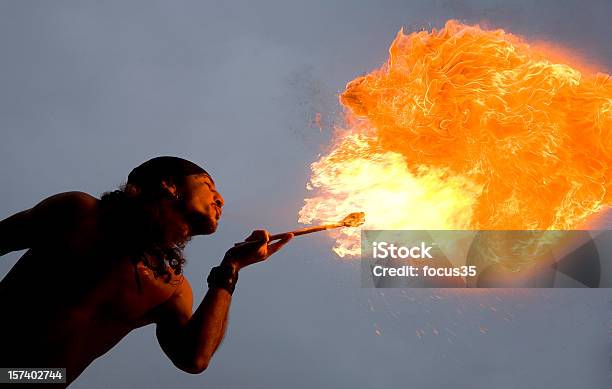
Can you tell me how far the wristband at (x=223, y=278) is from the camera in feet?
13.7

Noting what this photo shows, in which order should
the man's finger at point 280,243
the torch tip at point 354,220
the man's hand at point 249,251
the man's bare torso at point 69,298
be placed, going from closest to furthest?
1. the man's bare torso at point 69,298
2. the man's hand at point 249,251
3. the man's finger at point 280,243
4. the torch tip at point 354,220

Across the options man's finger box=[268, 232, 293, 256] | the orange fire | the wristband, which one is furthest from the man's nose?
the orange fire

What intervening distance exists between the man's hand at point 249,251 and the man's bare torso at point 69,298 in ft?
2.32

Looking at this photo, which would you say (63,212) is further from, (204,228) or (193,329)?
(193,329)

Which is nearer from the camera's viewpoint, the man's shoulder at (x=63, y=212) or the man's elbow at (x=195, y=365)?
the man's shoulder at (x=63, y=212)

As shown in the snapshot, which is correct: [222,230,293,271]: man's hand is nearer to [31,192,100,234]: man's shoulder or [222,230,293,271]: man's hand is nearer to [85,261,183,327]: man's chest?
[85,261,183,327]: man's chest

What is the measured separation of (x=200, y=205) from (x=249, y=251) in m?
0.56

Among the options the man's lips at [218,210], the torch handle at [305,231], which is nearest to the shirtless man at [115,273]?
the man's lips at [218,210]

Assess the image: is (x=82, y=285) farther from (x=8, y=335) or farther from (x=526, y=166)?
(x=526, y=166)

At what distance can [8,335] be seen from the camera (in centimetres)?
343

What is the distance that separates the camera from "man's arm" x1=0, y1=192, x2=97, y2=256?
3586mm

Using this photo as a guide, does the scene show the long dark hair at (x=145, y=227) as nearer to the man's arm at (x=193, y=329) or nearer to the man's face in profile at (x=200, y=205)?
the man's face in profile at (x=200, y=205)

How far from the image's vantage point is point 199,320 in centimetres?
398
